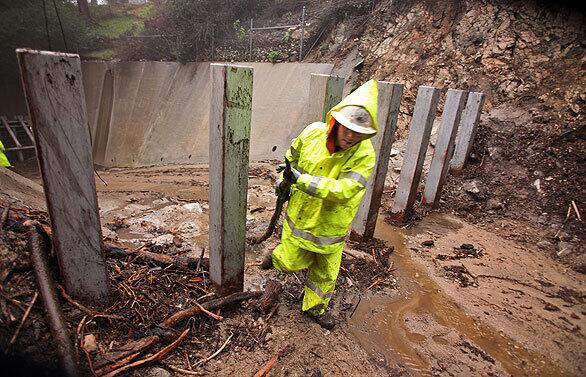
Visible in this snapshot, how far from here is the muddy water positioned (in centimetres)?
257

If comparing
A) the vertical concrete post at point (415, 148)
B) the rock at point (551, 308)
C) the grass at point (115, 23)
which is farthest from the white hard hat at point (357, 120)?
the grass at point (115, 23)

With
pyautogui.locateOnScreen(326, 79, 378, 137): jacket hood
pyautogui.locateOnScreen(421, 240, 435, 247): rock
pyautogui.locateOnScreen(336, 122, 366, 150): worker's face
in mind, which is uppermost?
pyautogui.locateOnScreen(326, 79, 378, 137): jacket hood

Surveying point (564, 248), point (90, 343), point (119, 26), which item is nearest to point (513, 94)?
point (564, 248)

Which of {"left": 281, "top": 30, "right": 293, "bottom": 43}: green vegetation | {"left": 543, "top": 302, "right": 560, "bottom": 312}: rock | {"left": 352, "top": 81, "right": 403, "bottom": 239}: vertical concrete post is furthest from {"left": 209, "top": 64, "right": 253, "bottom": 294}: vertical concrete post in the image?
{"left": 281, "top": 30, "right": 293, "bottom": 43}: green vegetation

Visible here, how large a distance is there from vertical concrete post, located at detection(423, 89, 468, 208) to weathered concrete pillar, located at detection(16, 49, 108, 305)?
495 cm

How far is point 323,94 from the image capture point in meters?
3.33

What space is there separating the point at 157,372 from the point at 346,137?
78.5 inches

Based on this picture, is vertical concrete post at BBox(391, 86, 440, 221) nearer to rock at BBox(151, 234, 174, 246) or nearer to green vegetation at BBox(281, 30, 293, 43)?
rock at BBox(151, 234, 174, 246)

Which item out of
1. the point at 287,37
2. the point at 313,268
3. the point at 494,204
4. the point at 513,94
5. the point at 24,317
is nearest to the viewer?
the point at 24,317

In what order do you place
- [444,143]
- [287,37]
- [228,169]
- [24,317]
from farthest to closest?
[287,37]
[444,143]
[228,169]
[24,317]

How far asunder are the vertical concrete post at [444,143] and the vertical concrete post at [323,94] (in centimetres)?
251

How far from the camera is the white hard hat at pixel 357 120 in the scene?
2174 millimetres

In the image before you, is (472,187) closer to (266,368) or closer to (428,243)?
(428,243)

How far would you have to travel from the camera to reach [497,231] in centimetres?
510
